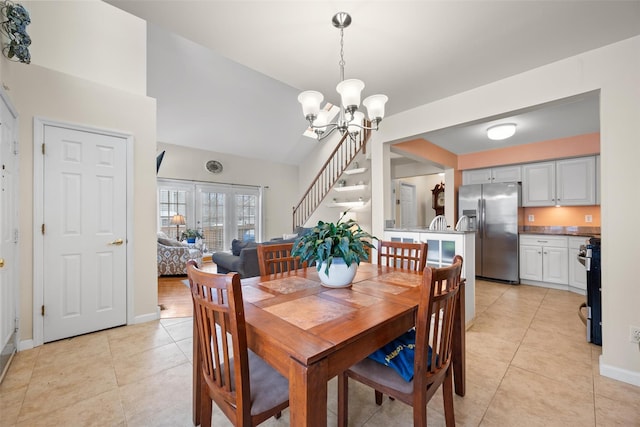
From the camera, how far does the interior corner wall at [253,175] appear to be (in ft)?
20.6

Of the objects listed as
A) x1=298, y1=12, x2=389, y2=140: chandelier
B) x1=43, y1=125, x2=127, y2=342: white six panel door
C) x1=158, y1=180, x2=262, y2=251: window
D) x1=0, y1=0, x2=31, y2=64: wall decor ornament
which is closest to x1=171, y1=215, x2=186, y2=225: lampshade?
x1=158, y1=180, x2=262, y2=251: window

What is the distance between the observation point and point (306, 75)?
248 cm

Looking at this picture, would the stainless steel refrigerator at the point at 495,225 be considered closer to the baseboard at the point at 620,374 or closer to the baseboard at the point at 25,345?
the baseboard at the point at 620,374

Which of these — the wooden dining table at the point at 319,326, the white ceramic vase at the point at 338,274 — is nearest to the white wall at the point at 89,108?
the wooden dining table at the point at 319,326

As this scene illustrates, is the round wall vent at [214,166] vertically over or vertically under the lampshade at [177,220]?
over

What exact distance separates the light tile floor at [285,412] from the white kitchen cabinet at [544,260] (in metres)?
1.78

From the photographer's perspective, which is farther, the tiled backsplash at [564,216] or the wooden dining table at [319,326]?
Result: the tiled backsplash at [564,216]

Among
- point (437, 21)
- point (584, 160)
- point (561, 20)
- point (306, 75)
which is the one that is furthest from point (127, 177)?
point (584, 160)

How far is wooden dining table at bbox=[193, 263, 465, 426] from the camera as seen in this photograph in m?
0.88

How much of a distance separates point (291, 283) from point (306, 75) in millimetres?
1873

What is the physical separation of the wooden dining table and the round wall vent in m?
5.64

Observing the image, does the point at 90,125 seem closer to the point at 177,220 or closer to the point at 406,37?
the point at 406,37

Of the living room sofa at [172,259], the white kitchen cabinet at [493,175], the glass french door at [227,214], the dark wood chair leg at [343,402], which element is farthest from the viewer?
the glass french door at [227,214]

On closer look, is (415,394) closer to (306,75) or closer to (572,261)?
(306,75)
